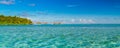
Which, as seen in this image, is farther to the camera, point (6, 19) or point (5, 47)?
point (6, 19)

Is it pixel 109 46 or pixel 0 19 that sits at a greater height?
pixel 0 19

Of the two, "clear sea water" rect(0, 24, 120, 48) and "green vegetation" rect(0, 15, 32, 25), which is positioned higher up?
"green vegetation" rect(0, 15, 32, 25)

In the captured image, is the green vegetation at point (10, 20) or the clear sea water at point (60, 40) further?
the green vegetation at point (10, 20)

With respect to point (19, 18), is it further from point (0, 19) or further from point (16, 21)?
point (0, 19)

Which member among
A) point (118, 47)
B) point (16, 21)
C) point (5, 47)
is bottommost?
point (118, 47)

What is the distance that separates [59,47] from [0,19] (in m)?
157

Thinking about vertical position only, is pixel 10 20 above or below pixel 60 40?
above

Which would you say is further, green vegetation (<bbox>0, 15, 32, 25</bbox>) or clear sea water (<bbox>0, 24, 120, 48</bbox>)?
green vegetation (<bbox>0, 15, 32, 25</bbox>)

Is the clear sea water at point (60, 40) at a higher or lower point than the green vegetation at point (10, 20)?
lower

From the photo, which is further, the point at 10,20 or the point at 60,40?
the point at 10,20

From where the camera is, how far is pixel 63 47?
1944 centimetres

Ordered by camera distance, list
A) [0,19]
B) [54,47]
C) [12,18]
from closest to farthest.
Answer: [54,47] → [0,19] → [12,18]

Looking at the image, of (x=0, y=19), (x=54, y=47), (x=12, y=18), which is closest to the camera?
(x=54, y=47)

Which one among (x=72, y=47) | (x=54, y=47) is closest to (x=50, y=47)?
(x=54, y=47)
